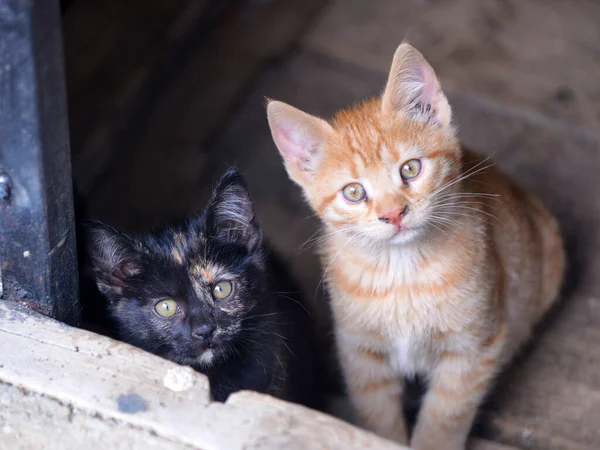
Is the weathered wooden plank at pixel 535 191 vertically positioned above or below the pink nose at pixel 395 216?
below

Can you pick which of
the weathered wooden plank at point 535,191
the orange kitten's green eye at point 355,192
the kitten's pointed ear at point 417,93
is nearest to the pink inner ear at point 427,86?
the kitten's pointed ear at point 417,93

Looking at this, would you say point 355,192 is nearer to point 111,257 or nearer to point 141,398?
point 111,257

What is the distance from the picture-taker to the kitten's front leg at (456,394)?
2.51m

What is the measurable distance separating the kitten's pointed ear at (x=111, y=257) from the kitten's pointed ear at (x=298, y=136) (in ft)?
1.73

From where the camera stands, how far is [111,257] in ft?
7.56

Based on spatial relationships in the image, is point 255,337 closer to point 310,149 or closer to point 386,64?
point 310,149

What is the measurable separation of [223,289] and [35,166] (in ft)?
2.36

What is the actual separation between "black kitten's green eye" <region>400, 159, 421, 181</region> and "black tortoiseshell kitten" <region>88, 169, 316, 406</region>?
0.49 metres

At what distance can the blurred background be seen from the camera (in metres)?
3.54

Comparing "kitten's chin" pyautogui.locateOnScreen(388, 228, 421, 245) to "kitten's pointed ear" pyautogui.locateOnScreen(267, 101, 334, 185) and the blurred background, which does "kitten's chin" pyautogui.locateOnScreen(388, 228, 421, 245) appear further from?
the blurred background

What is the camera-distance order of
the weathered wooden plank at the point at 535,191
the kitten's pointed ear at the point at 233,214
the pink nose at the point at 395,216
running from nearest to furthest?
1. the pink nose at the point at 395,216
2. the kitten's pointed ear at the point at 233,214
3. the weathered wooden plank at the point at 535,191

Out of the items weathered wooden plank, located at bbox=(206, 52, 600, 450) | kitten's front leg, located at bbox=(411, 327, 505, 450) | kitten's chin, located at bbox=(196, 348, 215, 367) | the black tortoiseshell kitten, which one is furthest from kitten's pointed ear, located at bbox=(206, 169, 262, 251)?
weathered wooden plank, located at bbox=(206, 52, 600, 450)

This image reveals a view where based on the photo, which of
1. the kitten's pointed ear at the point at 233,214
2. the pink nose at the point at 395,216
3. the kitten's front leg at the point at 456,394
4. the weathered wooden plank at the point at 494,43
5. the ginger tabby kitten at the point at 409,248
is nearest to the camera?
the pink nose at the point at 395,216

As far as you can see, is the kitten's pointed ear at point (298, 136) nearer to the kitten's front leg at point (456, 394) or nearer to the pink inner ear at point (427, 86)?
the pink inner ear at point (427, 86)
